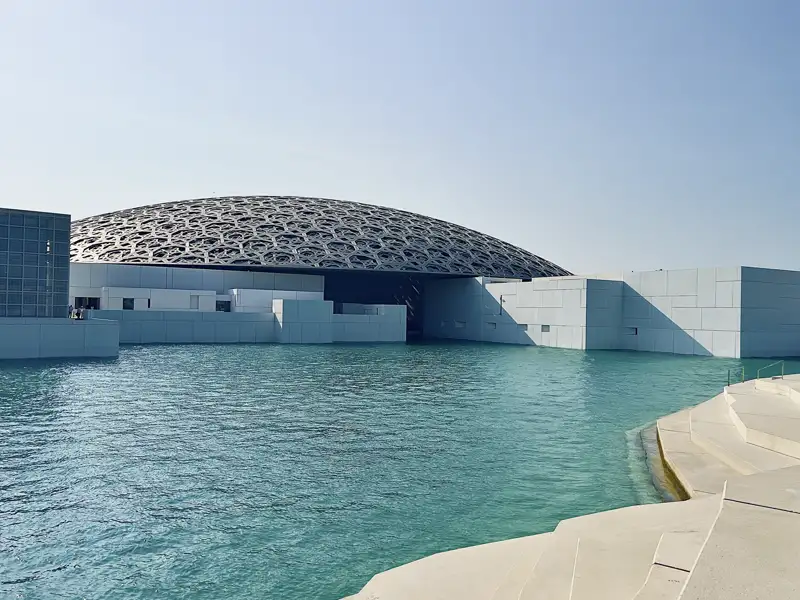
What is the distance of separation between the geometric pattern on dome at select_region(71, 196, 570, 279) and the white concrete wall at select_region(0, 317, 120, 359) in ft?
48.9

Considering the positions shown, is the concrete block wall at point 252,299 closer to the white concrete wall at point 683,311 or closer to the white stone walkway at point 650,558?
the white concrete wall at point 683,311

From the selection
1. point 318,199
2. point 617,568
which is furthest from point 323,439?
point 318,199

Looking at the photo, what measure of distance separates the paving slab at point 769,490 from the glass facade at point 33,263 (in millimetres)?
24827

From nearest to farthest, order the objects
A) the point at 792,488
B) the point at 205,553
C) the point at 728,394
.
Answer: the point at 792,488
the point at 205,553
the point at 728,394

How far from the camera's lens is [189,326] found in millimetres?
34344

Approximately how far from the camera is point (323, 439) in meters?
11.0

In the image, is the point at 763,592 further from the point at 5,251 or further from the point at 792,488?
the point at 5,251

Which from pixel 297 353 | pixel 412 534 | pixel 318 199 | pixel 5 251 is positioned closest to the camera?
pixel 412 534

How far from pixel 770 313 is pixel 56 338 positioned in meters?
30.3

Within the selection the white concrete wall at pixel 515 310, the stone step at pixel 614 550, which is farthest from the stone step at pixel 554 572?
the white concrete wall at pixel 515 310

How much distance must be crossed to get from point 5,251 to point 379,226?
93.5 ft

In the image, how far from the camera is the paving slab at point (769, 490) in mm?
5023

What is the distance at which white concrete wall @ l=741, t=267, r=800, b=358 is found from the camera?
101 feet

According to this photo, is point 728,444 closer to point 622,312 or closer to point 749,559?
point 749,559
